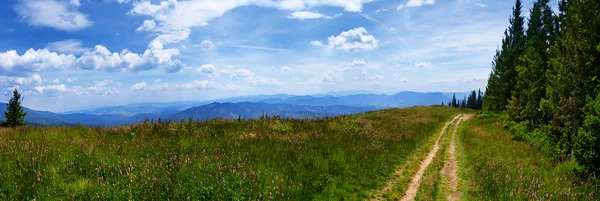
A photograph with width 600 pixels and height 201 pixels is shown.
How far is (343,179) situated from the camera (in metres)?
9.16

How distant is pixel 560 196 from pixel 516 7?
4580 cm

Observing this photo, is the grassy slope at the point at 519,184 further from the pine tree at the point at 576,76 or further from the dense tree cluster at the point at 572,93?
the pine tree at the point at 576,76

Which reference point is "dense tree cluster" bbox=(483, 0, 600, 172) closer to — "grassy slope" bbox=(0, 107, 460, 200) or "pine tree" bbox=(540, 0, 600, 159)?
"pine tree" bbox=(540, 0, 600, 159)

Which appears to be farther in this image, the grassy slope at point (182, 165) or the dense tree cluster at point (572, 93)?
the dense tree cluster at point (572, 93)

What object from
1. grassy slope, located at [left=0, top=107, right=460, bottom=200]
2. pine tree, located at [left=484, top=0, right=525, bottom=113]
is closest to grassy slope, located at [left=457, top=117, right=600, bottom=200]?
grassy slope, located at [left=0, top=107, right=460, bottom=200]

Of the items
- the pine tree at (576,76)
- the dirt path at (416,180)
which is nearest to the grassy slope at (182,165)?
the dirt path at (416,180)

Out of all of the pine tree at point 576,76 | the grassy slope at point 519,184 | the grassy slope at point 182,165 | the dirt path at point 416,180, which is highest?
the pine tree at point 576,76

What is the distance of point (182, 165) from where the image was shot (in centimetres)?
746

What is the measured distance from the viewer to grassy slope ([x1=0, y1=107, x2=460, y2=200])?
20.1 feet

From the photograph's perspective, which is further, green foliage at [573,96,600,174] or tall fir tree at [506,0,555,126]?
tall fir tree at [506,0,555,126]

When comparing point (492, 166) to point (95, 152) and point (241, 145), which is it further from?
point (95, 152)

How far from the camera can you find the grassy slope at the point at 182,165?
20.1 feet

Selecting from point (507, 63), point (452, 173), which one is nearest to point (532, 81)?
point (507, 63)

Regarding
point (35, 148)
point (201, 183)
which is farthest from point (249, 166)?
point (35, 148)
